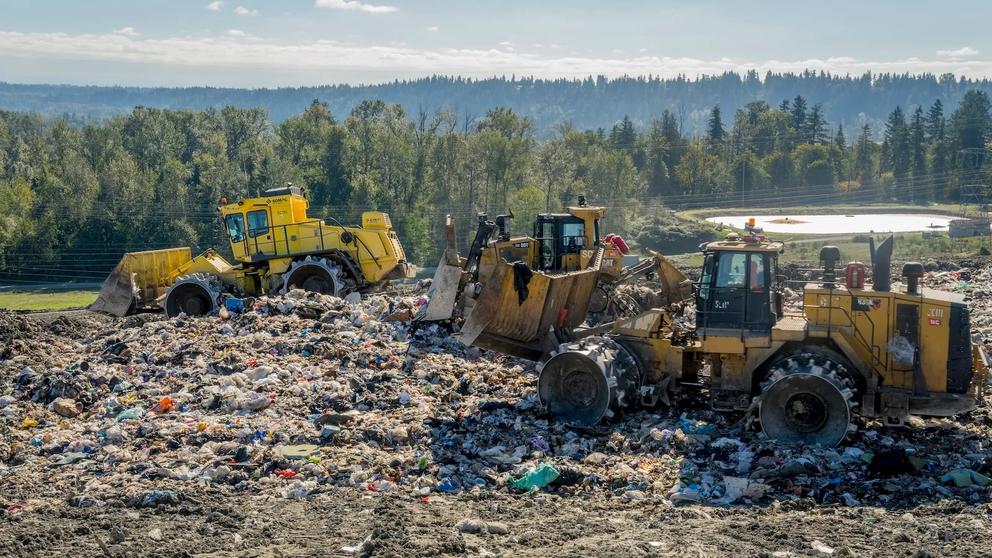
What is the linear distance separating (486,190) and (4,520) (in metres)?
51.1

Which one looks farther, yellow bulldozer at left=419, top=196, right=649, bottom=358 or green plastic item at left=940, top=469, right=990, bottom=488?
yellow bulldozer at left=419, top=196, right=649, bottom=358

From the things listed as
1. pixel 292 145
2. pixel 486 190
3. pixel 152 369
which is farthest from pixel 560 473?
pixel 292 145

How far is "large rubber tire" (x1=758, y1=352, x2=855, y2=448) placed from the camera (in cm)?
1019

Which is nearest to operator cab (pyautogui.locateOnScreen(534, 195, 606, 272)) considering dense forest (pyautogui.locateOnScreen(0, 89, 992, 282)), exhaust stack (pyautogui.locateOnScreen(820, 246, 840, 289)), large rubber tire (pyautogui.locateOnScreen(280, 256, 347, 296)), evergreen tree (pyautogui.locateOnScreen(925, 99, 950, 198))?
large rubber tire (pyautogui.locateOnScreen(280, 256, 347, 296))

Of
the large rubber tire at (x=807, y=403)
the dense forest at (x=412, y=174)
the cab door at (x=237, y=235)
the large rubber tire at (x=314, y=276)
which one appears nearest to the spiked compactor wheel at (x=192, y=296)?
the cab door at (x=237, y=235)

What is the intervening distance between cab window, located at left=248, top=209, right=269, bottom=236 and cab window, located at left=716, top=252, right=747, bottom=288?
11807mm

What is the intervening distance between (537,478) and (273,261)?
39.0ft

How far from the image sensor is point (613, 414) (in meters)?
11.2

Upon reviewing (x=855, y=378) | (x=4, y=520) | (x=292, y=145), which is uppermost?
(x=292, y=145)

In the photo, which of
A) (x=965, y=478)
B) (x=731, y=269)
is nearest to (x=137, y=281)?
(x=731, y=269)

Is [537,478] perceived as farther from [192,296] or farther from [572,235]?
[192,296]

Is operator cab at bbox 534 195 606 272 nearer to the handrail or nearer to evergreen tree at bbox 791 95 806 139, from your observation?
the handrail

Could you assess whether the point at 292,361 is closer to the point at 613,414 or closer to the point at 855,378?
the point at 613,414

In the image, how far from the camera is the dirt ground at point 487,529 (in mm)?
7723
